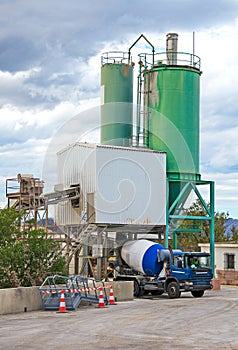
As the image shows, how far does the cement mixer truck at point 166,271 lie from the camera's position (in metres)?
30.8

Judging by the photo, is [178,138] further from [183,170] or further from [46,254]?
[46,254]

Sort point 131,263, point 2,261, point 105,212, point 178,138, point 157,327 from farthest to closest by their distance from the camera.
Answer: point 178,138 → point 105,212 → point 131,263 → point 2,261 → point 157,327

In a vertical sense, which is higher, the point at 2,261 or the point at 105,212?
the point at 105,212

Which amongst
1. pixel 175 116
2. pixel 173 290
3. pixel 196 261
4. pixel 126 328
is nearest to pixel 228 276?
pixel 175 116

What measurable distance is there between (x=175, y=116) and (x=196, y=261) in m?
11.1

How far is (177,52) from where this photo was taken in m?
41.1

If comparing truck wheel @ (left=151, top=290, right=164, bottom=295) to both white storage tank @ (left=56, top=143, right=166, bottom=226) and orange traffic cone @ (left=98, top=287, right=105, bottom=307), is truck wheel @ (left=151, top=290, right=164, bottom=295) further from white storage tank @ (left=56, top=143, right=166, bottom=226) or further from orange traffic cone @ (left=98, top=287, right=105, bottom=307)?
orange traffic cone @ (left=98, top=287, right=105, bottom=307)

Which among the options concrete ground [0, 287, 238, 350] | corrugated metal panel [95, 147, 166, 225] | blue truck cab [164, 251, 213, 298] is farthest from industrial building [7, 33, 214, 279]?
concrete ground [0, 287, 238, 350]

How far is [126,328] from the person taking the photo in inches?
705

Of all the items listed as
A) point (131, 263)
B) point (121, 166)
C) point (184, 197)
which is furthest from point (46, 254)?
point (184, 197)

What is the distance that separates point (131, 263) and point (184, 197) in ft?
25.8

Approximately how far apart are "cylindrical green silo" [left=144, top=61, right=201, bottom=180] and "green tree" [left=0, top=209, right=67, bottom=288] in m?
13.6

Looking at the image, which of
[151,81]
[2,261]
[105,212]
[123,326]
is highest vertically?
[151,81]

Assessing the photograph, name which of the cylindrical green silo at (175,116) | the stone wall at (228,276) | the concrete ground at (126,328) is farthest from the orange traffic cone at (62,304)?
the stone wall at (228,276)
